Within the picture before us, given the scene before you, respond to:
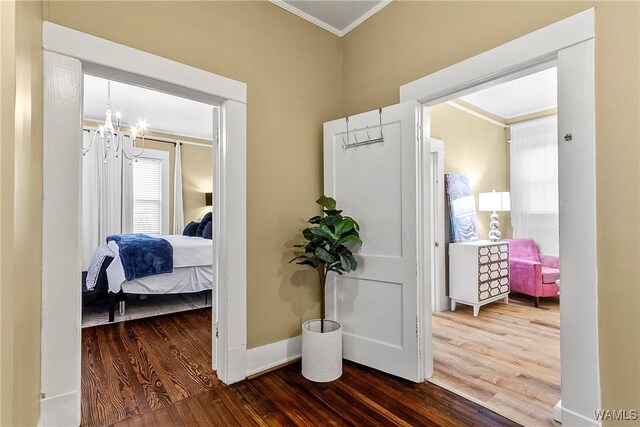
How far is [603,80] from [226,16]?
2342 millimetres

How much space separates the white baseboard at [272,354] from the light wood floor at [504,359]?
43.5 inches

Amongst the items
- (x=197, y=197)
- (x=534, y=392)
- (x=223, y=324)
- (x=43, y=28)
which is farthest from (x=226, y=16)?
(x=197, y=197)

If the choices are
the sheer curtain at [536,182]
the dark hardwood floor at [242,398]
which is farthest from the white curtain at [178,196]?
the sheer curtain at [536,182]

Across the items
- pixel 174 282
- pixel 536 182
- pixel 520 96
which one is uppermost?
pixel 520 96

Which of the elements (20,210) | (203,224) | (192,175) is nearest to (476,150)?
(203,224)

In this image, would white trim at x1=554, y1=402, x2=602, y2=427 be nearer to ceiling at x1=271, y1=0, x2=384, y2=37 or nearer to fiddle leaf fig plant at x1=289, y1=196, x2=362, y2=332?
fiddle leaf fig plant at x1=289, y1=196, x2=362, y2=332

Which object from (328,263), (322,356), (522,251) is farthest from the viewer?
(522,251)

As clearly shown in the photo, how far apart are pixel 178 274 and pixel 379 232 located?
274cm

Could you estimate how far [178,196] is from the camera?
21.4 ft

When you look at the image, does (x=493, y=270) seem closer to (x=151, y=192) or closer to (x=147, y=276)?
→ (x=147, y=276)

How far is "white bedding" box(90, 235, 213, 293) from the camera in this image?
3551 millimetres

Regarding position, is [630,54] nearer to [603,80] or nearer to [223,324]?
[603,80]

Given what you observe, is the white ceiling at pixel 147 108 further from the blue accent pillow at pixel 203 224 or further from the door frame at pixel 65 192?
the door frame at pixel 65 192

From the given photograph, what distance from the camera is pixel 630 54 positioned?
4.74 feet
